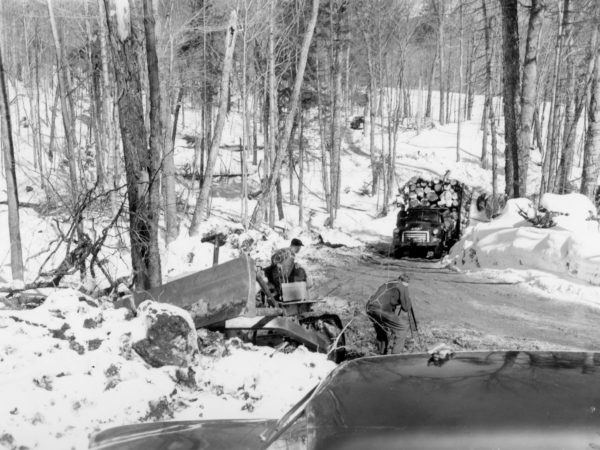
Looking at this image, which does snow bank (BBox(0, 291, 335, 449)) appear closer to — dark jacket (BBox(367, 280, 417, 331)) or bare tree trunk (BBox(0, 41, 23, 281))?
dark jacket (BBox(367, 280, 417, 331))

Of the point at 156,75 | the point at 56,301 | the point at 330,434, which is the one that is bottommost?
the point at 56,301

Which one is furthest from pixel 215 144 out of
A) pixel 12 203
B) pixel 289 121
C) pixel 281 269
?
pixel 281 269

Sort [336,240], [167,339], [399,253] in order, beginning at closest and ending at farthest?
[167,339]
[399,253]
[336,240]

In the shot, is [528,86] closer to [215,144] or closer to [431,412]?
[215,144]

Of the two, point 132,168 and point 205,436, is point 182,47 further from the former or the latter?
point 205,436

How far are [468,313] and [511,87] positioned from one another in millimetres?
11094

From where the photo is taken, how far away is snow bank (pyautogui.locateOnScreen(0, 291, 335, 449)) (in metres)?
4.74

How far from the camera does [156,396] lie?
5.35 metres

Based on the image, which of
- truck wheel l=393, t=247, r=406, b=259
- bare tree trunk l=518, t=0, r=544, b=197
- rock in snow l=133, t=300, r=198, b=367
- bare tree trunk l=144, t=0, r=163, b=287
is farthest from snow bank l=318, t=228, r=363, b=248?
rock in snow l=133, t=300, r=198, b=367

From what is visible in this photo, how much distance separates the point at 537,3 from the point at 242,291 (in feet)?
53.4

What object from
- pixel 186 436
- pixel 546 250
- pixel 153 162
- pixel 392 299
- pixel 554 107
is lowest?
pixel 546 250

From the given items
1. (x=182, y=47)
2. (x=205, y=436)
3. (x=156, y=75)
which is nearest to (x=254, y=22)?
Answer: (x=182, y=47)

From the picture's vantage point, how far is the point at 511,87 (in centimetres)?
1892

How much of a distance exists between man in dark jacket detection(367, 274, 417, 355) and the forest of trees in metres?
3.50
